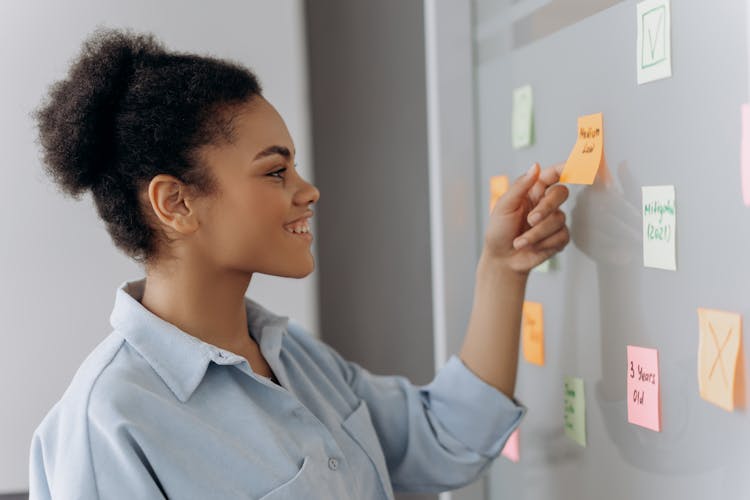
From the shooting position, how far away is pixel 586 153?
3.75 feet

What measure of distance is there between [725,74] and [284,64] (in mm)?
804

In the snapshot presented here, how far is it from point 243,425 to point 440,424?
0.36 metres

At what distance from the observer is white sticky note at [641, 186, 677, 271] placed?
967 mm

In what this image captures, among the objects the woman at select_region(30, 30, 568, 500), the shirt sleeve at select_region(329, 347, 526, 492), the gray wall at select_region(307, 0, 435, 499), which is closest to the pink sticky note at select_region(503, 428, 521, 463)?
the shirt sleeve at select_region(329, 347, 526, 492)

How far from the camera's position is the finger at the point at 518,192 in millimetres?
1196

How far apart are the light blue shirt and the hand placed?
181mm

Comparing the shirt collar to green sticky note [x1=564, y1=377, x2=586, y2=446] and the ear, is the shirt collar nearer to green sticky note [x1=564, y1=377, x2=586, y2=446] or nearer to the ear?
the ear

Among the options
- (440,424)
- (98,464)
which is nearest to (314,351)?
(440,424)

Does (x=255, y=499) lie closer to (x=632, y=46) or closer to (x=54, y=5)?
(x=632, y=46)

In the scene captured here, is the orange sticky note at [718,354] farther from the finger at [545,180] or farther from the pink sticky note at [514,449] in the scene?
the pink sticky note at [514,449]

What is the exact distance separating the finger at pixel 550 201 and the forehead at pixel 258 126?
0.32m

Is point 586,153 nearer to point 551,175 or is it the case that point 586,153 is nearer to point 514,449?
point 551,175

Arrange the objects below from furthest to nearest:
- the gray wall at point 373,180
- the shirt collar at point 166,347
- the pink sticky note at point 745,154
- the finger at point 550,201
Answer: the gray wall at point 373,180
the finger at point 550,201
the shirt collar at point 166,347
the pink sticky note at point 745,154

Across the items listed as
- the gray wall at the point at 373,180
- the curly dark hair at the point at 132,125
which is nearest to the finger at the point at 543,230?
the curly dark hair at the point at 132,125
